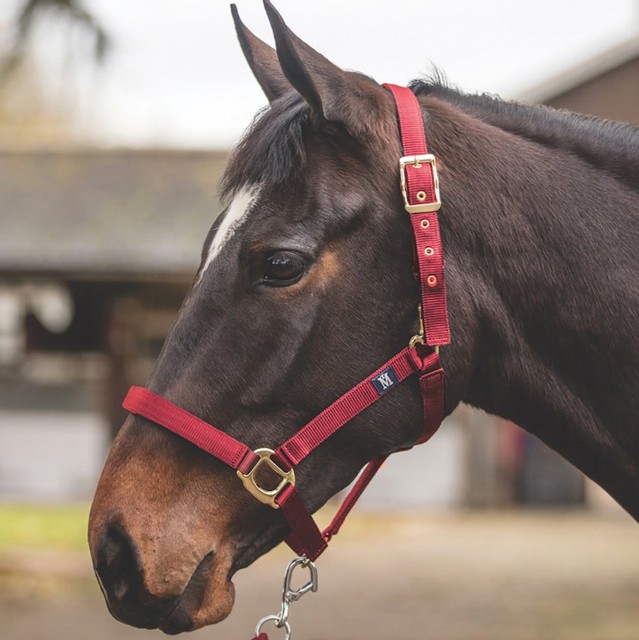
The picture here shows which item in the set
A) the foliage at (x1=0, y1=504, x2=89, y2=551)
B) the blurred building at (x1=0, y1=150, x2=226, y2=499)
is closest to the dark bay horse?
the foliage at (x1=0, y1=504, x2=89, y2=551)

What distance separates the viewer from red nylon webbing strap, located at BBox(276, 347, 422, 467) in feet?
6.50

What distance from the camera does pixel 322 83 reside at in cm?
193

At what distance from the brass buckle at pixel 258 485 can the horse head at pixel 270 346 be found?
27 millimetres

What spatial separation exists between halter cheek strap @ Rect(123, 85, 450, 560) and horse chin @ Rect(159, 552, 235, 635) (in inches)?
6.5

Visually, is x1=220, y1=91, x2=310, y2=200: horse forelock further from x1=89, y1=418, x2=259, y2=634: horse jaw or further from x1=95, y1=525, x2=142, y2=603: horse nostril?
x1=95, y1=525, x2=142, y2=603: horse nostril

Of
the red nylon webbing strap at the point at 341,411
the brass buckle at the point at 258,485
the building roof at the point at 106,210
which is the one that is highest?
the red nylon webbing strap at the point at 341,411

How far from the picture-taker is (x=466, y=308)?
6.63ft

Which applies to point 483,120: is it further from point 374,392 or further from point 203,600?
point 203,600

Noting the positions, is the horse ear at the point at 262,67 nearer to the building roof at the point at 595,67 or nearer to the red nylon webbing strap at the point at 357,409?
the red nylon webbing strap at the point at 357,409

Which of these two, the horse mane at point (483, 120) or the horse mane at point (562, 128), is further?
the horse mane at point (562, 128)

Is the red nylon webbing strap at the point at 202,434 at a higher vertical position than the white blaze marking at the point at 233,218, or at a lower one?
lower

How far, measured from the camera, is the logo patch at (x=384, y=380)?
6.50 feet

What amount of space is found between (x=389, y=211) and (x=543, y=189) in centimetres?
35

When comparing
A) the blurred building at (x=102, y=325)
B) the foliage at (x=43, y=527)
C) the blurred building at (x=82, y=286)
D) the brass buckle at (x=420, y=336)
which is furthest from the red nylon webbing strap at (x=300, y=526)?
the blurred building at (x=102, y=325)
